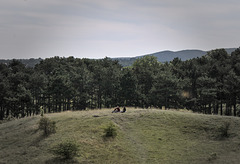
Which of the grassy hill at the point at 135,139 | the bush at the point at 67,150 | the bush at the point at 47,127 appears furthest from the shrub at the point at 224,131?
the bush at the point at 47,127

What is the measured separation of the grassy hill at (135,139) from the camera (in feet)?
78.9

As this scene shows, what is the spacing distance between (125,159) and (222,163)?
9975 mm

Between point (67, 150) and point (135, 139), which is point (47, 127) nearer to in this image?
point (67, 150)

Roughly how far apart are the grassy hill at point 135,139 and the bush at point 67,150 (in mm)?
680

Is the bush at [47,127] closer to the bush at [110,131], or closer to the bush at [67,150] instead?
the bush at [67,150]

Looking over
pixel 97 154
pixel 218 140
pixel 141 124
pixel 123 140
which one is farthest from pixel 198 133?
pixel 97 154

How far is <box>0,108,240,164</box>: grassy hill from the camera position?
24.0 m

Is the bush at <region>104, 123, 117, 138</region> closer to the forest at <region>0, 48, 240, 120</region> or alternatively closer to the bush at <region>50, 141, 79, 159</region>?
the bush at <region>50, 141, 79, 159</region>

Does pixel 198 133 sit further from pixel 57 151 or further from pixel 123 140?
pixel 57 151

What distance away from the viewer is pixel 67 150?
77.8 ft

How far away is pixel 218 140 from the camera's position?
27828 millimetres

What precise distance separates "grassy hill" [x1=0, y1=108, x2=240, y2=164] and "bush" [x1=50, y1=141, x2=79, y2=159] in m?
0.68

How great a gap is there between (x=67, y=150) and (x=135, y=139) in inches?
357

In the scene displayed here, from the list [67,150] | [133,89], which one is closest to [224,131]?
[67,150]
